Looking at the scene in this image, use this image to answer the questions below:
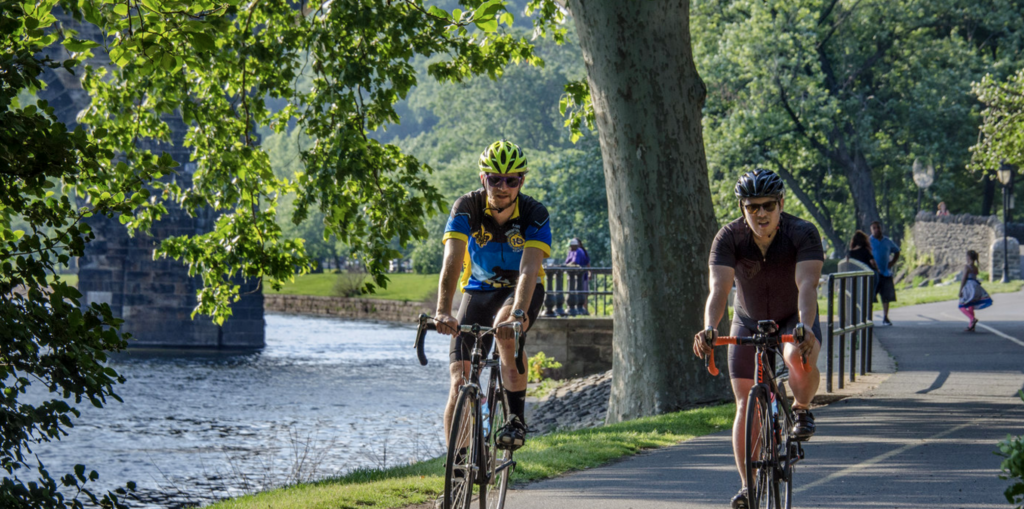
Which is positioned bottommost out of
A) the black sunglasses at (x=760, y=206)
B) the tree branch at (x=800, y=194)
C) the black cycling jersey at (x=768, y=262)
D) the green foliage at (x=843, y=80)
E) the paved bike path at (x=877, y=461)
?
the paved bike path at (x=877, y=461)

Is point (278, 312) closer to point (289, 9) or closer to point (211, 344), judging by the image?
point (211, 344)

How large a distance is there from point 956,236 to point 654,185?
29761 millimetres

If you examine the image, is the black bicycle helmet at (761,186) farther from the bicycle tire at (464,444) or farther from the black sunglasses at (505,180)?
the bicycle tire at (464,444)

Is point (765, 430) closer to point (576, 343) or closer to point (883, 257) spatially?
point (576, 343)

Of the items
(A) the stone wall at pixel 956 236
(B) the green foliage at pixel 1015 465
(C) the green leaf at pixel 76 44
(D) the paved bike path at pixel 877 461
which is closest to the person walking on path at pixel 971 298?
(D) the paved bike path at pixel 877 461

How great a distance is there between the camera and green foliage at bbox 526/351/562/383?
1906cm

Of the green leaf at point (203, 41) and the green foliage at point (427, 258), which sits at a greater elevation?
the green foliage at point (427, 258)

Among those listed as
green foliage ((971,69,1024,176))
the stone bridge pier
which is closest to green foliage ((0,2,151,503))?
green foliage ((971,69,1024,176))

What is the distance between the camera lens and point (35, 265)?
4324 millimetres

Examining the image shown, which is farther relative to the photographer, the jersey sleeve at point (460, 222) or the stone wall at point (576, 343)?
the stone wall at point (576, 343)

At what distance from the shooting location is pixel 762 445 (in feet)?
16.2

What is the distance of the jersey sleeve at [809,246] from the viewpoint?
511 cm

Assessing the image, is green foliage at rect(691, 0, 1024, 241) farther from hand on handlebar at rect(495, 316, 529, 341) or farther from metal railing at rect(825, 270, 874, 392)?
hand on handlebar at rect(495, 316, 529, 341)

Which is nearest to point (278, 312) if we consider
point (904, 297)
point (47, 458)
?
point (904, 297)
